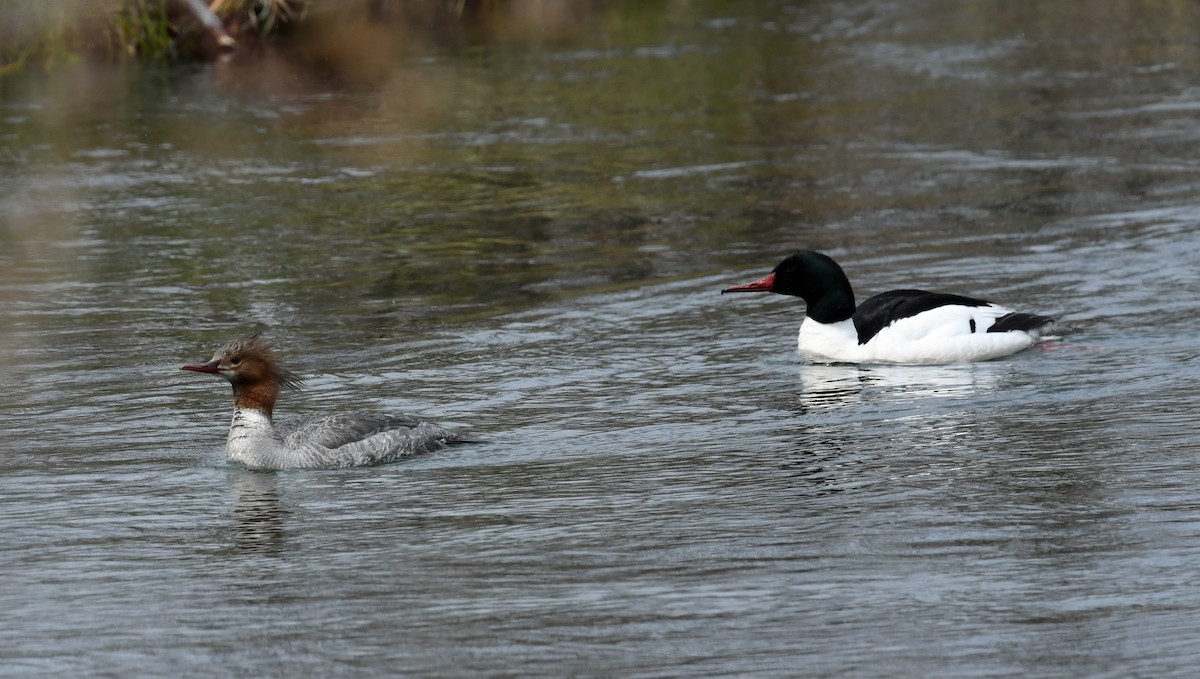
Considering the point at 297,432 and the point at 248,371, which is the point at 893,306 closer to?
the point at 297,432

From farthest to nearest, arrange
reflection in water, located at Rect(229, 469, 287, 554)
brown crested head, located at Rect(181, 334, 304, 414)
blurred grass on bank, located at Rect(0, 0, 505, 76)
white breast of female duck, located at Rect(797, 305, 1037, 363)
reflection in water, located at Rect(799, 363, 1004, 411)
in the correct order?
blurred grass on bank, located at Rect(0, 0, 505, 76) → white breast of female duck, located at Rect(797, 305, 1037, 363) → reflection in water, located at Rect(799, 363, 1004, 411) → brown crested head, located at Rect(181, 334, 304, 414) → reflection in water, located at Rect(229, 469, 287, 554)

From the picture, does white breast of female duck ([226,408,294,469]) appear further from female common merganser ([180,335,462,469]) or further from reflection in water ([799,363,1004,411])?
reflection in water ([799,363,1004,411])

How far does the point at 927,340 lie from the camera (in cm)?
1376

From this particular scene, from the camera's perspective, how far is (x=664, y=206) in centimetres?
2103

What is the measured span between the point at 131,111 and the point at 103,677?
76.1ft

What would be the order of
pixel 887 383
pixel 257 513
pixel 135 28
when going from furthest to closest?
pixel 135 28
pixel 887 383
pixel 257 513

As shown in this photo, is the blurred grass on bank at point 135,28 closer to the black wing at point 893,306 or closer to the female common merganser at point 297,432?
the black wing at point 893,306

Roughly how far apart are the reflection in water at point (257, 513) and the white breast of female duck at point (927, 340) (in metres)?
4.70

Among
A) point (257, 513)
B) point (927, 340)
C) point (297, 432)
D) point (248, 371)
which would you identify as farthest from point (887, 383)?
point (257, 513)

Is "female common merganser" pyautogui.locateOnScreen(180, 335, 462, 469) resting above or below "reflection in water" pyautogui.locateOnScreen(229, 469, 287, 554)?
above

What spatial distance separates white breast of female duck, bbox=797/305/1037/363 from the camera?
45.0 feet

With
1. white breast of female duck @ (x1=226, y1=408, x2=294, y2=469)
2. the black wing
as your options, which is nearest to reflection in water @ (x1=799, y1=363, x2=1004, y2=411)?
the black wing

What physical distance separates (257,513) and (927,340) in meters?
5.60

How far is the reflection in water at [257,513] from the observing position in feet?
31.2
